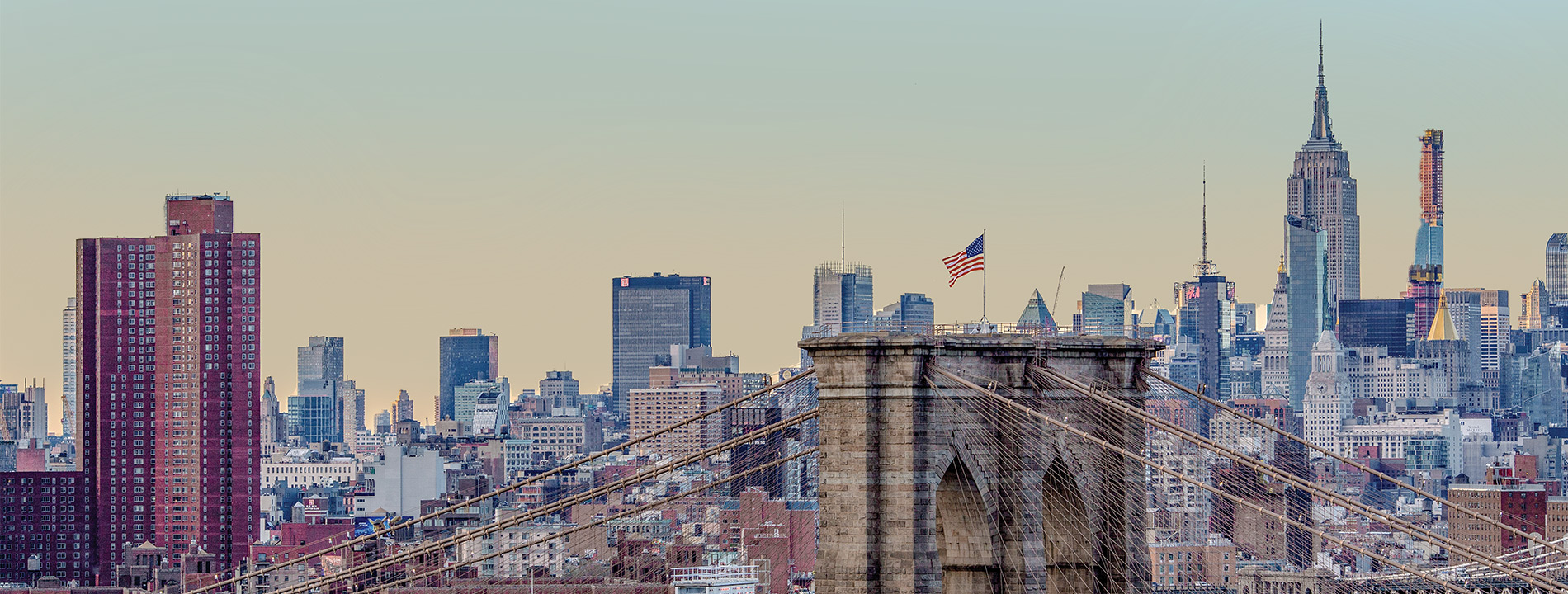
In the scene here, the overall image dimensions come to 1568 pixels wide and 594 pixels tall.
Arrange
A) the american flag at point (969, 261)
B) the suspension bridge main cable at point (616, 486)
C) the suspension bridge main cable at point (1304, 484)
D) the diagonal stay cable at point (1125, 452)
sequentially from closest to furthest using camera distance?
the suspension bridge main cable at point (1304, 484), the diagonal stay cable at point (1125, 452), the suspension bridge main cable at point (616, 486), the american flag at point (969, 261)

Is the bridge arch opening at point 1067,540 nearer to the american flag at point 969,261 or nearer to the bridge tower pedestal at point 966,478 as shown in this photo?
the bridge tower pedestal at point 966,478

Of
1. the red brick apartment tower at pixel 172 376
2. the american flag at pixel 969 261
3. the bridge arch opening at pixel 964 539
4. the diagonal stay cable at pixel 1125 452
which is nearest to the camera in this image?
the diagonal stay cable at pixel 1125 452

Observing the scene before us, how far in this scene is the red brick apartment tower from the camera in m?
171

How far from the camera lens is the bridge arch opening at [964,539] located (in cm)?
4353

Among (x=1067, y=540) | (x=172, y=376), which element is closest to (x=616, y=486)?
(x=1067, y=540)

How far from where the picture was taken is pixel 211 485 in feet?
559

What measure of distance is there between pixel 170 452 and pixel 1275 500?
123376 millimetres

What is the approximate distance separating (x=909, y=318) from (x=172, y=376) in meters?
82.8

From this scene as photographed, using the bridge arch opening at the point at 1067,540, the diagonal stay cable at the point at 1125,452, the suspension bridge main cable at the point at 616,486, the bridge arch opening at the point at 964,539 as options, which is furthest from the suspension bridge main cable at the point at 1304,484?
the suspension bridge main cable at the point at 616,486

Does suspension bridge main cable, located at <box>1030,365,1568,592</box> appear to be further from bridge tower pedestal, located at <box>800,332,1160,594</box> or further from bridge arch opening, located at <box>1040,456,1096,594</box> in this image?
bridge arch opening, located at <box>1040,456,1096,594</box>

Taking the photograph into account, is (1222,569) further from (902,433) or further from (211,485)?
(211,485)

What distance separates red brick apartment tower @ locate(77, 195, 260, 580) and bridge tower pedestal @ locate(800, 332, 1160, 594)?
418ft

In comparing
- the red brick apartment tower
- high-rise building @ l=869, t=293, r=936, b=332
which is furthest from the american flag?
the red brick apartment tower

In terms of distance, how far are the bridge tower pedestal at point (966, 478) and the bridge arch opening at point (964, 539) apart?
0.02 m
